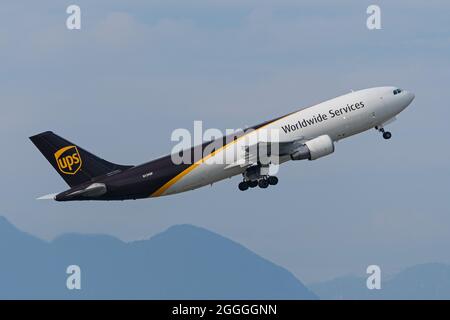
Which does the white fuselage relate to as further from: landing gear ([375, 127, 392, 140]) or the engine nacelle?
landing gear ([375, 127, 392, 140])

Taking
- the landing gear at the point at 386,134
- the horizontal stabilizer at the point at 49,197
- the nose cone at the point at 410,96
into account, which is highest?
the nose cone at the point at 410,96

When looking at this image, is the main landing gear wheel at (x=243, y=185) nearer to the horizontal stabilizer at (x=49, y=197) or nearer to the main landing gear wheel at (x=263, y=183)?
the main landing gear wheel at (x=263, y=183)

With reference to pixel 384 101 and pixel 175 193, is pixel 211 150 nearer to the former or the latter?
pixel 175 193

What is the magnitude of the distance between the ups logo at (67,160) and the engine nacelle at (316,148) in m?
18.6

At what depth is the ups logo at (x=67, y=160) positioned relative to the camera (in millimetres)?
78750

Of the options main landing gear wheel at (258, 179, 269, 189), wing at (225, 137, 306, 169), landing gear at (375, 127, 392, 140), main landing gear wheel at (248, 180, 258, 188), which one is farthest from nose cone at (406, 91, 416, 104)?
main landing gear wheel at (248, 180, 258, 188)

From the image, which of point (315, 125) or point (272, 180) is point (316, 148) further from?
point (272, 180)

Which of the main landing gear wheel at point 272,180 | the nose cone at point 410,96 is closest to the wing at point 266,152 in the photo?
the main landing gear wheel at point 272,180

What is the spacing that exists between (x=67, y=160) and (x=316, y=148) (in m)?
21.0

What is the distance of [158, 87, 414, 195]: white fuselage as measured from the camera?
259 feet

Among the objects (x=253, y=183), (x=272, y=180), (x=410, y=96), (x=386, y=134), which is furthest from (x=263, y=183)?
(x=410, y=96)

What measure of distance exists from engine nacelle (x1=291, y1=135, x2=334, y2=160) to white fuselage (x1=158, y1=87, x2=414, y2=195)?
2.74 feet

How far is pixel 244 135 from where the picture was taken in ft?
263

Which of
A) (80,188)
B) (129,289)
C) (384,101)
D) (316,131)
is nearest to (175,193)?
(80,188)
